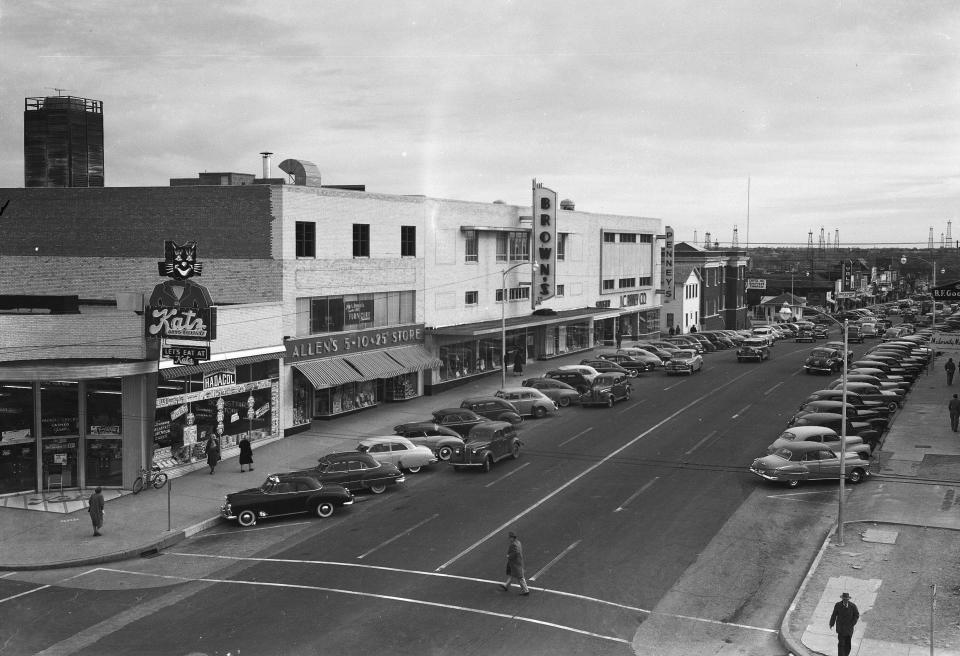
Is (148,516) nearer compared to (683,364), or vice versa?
(148,516)

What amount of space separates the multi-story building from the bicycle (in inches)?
14.1

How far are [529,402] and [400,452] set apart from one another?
12136mm

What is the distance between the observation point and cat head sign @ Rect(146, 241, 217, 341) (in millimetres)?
31812

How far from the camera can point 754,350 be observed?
68875 mm

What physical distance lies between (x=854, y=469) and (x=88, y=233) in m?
35.8

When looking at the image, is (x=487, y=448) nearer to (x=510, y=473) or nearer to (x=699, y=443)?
(x=510, y=473)

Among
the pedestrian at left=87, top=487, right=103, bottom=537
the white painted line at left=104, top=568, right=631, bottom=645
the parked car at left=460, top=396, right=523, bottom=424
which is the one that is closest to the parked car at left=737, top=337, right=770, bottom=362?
the parked car at left=460, top=396, right=523, bottom=424

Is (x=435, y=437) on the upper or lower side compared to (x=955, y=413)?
lower

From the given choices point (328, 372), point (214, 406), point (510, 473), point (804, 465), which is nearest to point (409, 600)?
point (510, 473)

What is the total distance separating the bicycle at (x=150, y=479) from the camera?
3247 centimetres

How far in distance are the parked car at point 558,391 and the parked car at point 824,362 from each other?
19.8m

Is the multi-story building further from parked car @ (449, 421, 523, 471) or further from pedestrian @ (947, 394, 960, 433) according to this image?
pedestrian @ (947, 394, 960, 433)

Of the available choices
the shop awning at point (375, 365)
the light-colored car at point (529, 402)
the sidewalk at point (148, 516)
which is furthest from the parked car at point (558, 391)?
the sidewalk at point (148, 516)

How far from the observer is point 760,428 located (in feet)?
138
